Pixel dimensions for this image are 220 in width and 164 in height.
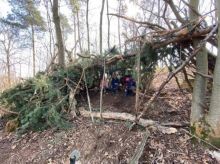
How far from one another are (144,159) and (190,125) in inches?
39.4

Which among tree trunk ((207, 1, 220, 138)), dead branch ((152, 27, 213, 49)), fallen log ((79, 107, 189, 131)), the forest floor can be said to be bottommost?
the forest floor

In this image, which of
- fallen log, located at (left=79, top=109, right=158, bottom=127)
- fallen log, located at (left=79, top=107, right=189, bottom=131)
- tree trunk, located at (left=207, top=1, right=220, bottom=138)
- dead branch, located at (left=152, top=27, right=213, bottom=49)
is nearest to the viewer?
tree trunk, located at (left=207, top=1, right=220, bottom=138)

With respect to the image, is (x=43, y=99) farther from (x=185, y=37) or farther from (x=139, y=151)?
(x=185, y=37)

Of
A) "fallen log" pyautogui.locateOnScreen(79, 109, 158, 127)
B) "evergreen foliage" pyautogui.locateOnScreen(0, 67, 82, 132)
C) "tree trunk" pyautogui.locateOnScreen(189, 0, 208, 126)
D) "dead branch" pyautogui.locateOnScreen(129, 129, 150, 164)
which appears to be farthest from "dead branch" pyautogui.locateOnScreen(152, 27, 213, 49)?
"evergreen foliage" pyautogui.locateOnScreen(0, 67, 82, 132)

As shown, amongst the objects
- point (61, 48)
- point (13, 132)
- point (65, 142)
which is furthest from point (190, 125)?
point (61, 48)

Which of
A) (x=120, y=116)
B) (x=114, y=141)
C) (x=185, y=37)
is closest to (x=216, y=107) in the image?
(x=185, y=37)

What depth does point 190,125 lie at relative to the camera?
435cm

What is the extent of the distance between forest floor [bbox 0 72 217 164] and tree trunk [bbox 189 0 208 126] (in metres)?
0.31

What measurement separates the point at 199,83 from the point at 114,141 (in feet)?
5.53

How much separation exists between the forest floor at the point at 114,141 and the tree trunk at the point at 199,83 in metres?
0.31

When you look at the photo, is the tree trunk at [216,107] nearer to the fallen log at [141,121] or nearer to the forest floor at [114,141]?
the forest floor at [114,141]

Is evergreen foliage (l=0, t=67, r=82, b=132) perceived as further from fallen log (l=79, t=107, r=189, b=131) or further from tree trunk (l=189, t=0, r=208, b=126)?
tree trunk (l=189, t=0, r=208, b=126)

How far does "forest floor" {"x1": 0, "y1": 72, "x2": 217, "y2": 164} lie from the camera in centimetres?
400

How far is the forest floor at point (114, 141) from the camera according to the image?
13.1ft
